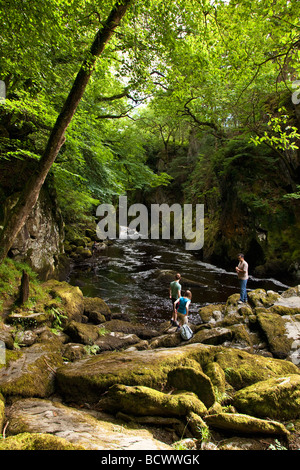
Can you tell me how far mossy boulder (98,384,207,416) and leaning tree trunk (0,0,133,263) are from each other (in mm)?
3984

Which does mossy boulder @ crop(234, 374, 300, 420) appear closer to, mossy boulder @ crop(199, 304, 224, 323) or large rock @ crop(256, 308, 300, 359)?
large rock @ crop(256, 308, 300, 359)

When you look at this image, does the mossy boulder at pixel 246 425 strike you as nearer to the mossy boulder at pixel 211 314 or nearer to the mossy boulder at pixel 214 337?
the mossy boulder at pixel 214 337

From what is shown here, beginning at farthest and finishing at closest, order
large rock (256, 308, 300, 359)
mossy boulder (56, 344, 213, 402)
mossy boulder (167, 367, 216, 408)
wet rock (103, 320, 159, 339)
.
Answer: wet rock (103, 320, 159, 339)
large rock (256, 308, 300, 359)
mossy boulder (56, 344, 213, 402)
mossy boulder (167, 367, 216, 408)

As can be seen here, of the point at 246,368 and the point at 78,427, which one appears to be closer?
the point at 78,427

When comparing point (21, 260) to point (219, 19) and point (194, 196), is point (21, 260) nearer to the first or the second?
point (219, 19)

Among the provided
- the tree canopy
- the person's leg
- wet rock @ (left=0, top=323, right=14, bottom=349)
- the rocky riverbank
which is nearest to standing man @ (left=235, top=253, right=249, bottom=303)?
the person's leg

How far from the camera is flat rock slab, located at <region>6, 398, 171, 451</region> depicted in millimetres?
2194

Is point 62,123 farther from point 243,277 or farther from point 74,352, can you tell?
point 243,277

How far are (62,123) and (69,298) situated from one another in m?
5.63

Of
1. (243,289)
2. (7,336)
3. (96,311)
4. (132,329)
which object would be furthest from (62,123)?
(243,289)

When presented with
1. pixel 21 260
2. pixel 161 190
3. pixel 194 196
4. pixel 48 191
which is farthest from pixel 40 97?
pixel 161 190

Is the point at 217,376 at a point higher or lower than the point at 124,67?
lower

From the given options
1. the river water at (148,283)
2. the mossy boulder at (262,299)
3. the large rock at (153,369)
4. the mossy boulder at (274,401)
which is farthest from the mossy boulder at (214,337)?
the mossy boulder at (274,401)

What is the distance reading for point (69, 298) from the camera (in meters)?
7.96
